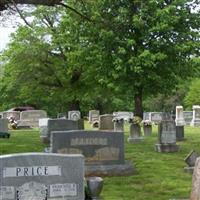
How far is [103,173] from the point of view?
1250 cm

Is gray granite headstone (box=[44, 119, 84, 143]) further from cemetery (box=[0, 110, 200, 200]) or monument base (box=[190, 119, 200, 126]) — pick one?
monument base (box=[190, 119, 200, 126])

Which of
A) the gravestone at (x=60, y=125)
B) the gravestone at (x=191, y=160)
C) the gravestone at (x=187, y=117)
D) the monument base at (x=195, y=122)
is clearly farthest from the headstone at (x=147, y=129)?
the gravestone at (x=187, y=117)

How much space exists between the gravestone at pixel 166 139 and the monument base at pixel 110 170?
470 centimetres

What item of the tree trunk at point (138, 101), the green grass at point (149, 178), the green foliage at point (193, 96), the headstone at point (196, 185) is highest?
the green foliage at point (193, 96)

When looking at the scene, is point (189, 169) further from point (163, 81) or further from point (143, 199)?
point (163, 81)

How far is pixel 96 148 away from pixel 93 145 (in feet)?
0.33

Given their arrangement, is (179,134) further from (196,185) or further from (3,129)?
(196,185)

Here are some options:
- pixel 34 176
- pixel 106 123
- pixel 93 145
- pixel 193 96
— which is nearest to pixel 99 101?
pixel 193 96

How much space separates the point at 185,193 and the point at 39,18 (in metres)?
35.2

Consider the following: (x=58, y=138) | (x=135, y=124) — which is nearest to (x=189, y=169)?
(x=58, y=138)

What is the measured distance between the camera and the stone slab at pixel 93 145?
12.6 m

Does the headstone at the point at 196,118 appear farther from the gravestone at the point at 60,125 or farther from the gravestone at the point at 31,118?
the gravestone at the point at 60,125

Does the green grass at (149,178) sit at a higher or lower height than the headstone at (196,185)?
lower

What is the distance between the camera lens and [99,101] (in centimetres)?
6372
